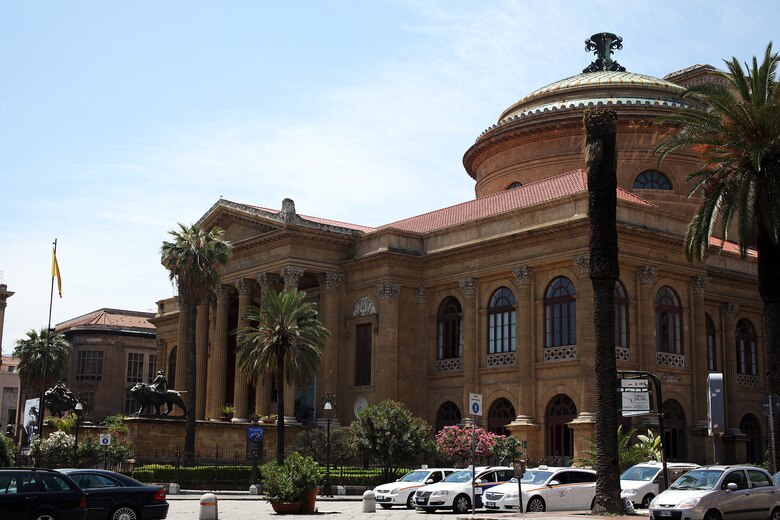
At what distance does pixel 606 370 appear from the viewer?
26.1 m

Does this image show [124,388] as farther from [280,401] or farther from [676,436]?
[676,436]

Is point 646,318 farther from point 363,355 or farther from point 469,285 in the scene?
point 363,355

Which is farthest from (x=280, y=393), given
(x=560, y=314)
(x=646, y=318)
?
(x=646, y=318)

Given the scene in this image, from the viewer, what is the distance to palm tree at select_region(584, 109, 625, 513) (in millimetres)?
25344

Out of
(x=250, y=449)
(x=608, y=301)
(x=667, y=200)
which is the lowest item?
(x=250, y=449)

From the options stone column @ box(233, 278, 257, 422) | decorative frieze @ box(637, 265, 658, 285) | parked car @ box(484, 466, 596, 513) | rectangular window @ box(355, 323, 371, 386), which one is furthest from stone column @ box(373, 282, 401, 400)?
parked car @ box(484, 466, 596, 513)

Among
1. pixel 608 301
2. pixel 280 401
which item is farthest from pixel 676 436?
pixel 608 301

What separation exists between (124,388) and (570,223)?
59514 millimetres

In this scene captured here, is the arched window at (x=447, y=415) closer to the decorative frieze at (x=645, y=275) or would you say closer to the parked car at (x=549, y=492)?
the decorative frieze at (x=645, y=275)

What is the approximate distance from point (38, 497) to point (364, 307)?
34.1 metres

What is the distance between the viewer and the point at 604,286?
26922 mm

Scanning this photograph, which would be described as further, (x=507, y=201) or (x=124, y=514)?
(x=507, y=201)

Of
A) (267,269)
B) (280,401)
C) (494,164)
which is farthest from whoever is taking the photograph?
(494,164)

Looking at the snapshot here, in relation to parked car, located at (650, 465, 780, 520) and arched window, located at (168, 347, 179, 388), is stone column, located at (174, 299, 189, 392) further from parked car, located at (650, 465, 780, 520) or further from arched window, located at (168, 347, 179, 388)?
parked car, located at (650, 465, 780, 520)
